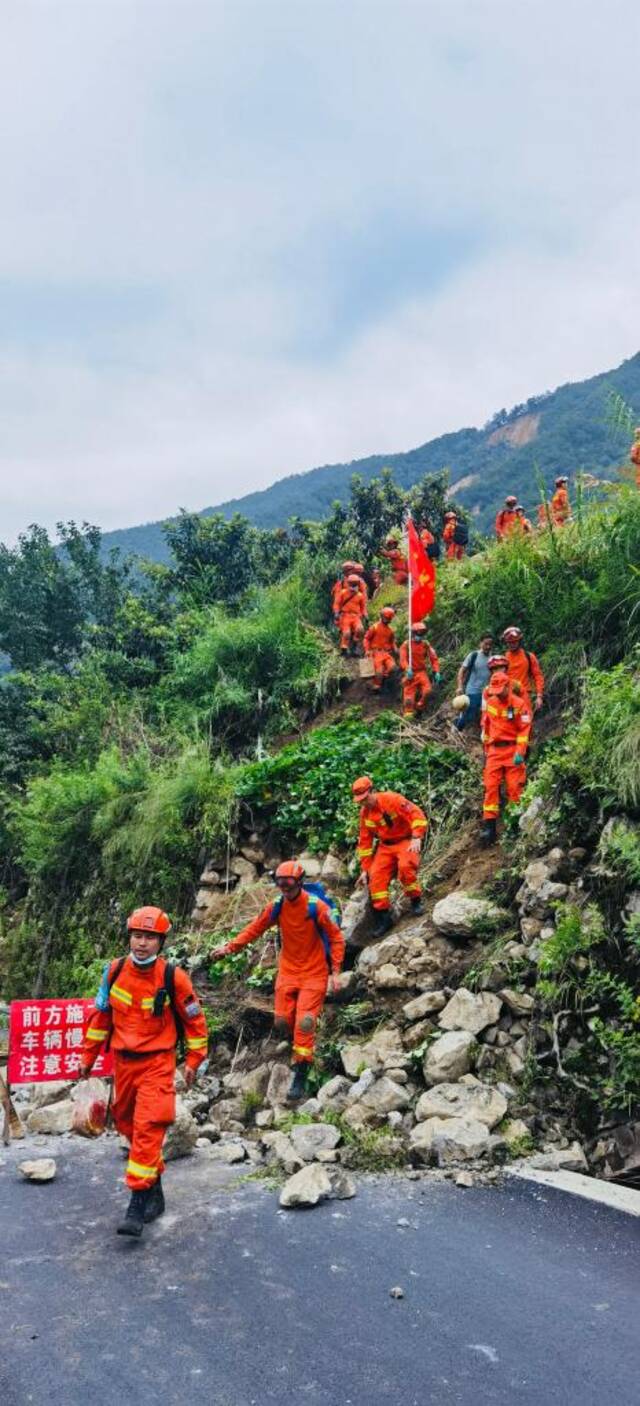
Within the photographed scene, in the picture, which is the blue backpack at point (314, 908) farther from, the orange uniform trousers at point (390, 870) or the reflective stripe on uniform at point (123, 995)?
the reflective stripe on uniform at point (123, 995)

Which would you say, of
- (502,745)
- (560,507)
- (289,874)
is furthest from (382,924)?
(560,507)

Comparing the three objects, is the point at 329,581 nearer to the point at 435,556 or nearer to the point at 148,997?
the point at 435,556

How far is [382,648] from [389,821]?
17.2ft

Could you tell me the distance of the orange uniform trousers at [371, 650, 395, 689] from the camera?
12258 millimetres

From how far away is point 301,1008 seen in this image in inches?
247

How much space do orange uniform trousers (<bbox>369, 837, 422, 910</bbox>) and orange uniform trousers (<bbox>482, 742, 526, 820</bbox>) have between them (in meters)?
0.88

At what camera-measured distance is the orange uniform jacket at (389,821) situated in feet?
24.4

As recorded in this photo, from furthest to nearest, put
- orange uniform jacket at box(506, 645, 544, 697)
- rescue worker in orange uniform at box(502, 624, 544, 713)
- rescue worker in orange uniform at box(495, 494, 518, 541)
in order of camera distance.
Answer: rescue worker in orange uniform at box(495, 494, 518, 541), orange uniform jacket at box(506, 645, 544, 697), rescue worker in orange uniform at box(502, 624, 544, 713)

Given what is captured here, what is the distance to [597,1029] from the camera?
512cm

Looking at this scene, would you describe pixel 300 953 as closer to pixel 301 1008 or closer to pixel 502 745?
pixel 301 1008

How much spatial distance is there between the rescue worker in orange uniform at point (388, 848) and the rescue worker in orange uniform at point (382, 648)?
16.0ft

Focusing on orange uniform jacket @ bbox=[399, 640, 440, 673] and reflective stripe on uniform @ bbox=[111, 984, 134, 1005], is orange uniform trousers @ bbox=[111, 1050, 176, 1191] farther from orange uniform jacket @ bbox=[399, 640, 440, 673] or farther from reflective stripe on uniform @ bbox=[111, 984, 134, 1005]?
orange uniform jacket @ bbox=[399, 640, 440, 673]

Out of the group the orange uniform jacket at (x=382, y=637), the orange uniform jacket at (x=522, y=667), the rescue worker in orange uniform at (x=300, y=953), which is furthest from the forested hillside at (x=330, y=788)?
the orange uniform jacket at (x=382, y=637)

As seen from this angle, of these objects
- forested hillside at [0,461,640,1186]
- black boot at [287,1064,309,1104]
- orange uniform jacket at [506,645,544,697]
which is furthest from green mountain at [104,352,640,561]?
black boot at [287,1064,309,1104]
